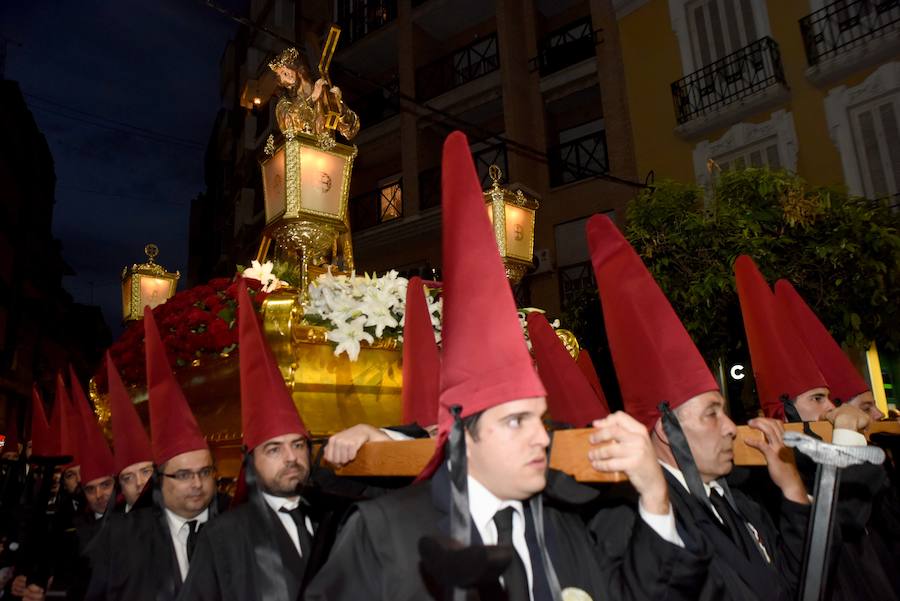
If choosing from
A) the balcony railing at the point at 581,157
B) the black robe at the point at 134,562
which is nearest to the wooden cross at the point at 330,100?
the black robe at the point at 134,562

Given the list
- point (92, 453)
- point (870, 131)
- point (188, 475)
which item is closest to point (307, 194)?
point (188, 475)

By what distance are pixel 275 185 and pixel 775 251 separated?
5.19m

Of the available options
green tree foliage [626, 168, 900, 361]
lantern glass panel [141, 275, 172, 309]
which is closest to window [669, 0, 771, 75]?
green tree foliage [626, 168, 900, 361]

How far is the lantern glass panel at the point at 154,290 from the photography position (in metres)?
6.36

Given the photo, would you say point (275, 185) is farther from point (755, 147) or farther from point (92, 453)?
point (755, 147)

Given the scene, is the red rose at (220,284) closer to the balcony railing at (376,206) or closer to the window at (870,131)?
the window at (870,131)

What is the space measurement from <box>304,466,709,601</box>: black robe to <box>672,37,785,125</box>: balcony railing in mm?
12191

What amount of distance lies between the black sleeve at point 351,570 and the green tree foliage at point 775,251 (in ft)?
18.5

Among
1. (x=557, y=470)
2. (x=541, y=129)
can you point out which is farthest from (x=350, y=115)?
(x=541, y=129)

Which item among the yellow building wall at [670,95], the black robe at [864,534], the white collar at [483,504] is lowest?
the black robe at [864,534]

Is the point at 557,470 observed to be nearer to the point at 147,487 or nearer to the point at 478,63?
the point at 147,487

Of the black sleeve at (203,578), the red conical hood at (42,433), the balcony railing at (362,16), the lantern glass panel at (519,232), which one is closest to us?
the black sleeve at (203,578)

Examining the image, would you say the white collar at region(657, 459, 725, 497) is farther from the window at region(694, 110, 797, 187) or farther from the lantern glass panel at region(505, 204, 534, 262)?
the window at region(694, 110, 797, 187)

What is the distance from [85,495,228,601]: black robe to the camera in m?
3.27
